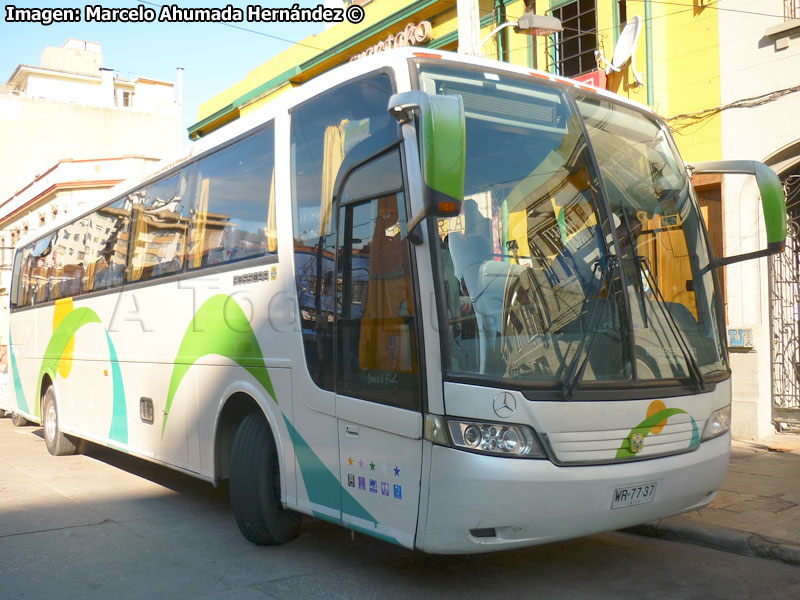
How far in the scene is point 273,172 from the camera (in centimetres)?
659

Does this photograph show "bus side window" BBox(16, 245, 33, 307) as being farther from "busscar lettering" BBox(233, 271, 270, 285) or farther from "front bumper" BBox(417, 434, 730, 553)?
"front bumper" BBox(417, 434, 730, 553)

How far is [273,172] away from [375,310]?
6.12 feet

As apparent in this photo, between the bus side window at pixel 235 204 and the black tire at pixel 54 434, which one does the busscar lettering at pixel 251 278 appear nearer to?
the bus side window at pixel 235 204

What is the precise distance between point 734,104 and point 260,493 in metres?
7.88

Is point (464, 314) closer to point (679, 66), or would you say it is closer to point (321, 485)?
point (321, 485)

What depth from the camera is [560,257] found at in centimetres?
510

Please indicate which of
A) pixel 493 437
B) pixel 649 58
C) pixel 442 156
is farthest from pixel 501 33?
pixel 493 437

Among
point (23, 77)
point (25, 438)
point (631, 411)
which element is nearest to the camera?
point (631, 411)

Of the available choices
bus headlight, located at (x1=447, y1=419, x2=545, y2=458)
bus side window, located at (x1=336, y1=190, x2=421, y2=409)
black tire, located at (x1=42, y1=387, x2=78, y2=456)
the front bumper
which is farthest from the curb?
black tire, located at (x1=42, y1=387, x2=78, y2=456)

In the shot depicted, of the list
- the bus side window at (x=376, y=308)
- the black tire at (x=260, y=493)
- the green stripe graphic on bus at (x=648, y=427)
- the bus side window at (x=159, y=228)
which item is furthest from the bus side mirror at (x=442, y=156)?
the bus side window at (x=159, y=228)

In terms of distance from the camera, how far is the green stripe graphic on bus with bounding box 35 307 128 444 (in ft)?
30.7

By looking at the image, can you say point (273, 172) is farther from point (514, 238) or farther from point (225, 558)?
point (225, 558)

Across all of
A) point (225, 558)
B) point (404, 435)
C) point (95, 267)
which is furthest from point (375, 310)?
point (95, 267)

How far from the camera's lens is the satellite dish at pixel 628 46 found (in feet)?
39.1
